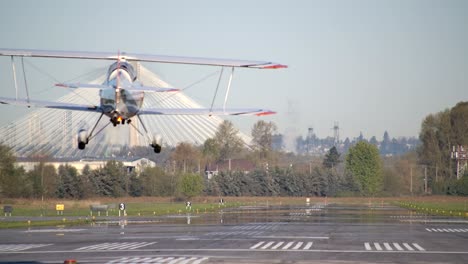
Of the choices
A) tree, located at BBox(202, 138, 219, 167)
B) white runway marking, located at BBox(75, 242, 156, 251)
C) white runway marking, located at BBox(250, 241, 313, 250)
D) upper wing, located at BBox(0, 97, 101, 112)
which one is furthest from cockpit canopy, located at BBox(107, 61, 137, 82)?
tree, located at BBox(202, 138, 219, 167)

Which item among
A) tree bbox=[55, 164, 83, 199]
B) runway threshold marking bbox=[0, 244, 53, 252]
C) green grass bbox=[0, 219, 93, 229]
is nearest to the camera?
runway threshold marking bbox=[0, 244, 53, 252]

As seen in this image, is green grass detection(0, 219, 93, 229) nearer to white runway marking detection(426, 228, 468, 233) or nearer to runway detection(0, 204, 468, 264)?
runway detection(0, 204, 468, 264)

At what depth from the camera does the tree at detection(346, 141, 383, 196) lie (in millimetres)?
158875

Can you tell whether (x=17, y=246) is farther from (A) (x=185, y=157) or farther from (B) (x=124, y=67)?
(A) (x=185, y=157)

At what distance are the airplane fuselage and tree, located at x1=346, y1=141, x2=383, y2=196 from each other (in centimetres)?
11616

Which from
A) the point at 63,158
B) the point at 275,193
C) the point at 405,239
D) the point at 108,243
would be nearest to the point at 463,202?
the point at 275,193

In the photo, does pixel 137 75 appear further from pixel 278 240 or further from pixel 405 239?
pixel 405 239

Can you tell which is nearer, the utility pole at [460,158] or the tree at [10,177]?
the tree at [10,177]

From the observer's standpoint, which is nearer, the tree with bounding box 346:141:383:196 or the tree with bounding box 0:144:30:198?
the tree with bounding box 0:144:30:198

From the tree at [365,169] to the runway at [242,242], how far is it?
87735 mm

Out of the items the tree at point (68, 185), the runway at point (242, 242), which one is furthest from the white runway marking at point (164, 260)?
Result: the tree at point (68, 185)

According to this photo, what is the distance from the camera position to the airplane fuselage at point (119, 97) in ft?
127

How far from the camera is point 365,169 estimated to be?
163250mm

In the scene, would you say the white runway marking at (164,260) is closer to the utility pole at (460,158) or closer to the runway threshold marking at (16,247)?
the runway threshold marking at (16,247)
